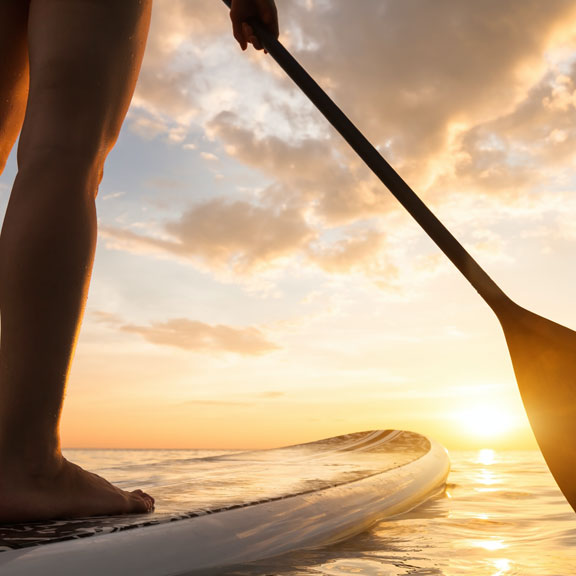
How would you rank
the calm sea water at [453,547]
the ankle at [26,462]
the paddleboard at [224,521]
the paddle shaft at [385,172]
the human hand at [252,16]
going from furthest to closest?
1. the human hand at [252,16]
2. the paddle shaft at [385,172]
3. the calm sea water at [453,547]
4. the ankle at [26,462]
5. the paddleboard at [224,521]

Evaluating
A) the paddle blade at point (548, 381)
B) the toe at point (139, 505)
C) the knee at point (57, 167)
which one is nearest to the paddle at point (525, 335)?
the paddle blade at point (548, 381)

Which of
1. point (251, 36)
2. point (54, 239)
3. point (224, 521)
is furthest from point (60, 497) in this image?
point (251, 36)

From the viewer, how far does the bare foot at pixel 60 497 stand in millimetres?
1061

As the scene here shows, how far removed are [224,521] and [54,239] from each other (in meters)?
0.63

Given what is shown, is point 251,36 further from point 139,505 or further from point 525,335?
point 139,505

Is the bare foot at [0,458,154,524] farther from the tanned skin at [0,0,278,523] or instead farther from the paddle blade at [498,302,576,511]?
the paddle blade at [498,302,576,511]

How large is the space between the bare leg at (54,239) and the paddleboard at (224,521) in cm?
7

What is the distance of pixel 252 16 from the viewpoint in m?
1.72

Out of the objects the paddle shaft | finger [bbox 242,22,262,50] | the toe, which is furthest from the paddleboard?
finger [bbox 242,22,262,50]

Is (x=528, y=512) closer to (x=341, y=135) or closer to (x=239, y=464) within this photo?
(x=239, y=464)

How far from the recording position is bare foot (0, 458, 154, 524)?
1.06 meters

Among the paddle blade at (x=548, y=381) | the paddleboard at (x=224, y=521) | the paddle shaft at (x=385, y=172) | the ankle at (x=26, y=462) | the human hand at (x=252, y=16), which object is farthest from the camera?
the human hand at (x=252, y=16)

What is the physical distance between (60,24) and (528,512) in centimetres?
221

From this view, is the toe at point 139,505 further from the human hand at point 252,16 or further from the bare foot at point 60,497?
the human hand at point 252,16
